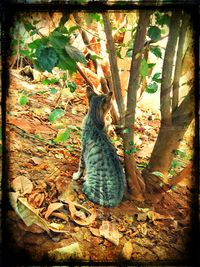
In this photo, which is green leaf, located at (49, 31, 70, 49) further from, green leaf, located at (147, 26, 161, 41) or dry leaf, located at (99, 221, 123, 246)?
dry leaf, located at (99, 221, 123, 246)

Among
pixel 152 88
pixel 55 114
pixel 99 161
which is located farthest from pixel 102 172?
pixel 152 88

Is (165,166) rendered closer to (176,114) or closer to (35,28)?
(176,114)

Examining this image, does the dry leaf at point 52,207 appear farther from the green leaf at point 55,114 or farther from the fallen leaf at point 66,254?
the green leaf at point 55,114

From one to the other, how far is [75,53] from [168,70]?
1.59 ft

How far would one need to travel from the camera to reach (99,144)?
1.81m

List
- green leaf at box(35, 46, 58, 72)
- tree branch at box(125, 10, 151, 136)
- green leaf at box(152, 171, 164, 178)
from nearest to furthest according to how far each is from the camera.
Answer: green leaf at box(35, 46, 58, 72), tree branch at box(125, 10, 151, 136), green leaf at box(152, 171, 164, 178)

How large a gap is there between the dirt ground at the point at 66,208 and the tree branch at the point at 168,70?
6 cm

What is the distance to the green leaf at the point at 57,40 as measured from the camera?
156 cm

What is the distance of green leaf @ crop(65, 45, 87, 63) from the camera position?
1595 millimetres

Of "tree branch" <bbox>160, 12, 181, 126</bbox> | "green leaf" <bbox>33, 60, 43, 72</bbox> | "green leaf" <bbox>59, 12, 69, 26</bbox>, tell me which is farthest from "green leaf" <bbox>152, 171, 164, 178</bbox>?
"green leaf" <bbox>59, 12, 69, 26</bbox>

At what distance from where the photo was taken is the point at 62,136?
171cm

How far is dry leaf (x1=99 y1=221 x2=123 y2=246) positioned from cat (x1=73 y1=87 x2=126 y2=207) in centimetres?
11

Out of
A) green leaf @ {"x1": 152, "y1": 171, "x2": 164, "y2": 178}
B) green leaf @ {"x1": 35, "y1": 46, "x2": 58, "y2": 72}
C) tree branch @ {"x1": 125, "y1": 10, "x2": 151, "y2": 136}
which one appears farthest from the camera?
green leaf @ {"x1": 152, "y1": 171, "x2": 164, "y2": 178}

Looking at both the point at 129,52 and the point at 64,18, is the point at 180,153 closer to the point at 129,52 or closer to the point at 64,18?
the point at 129,52
